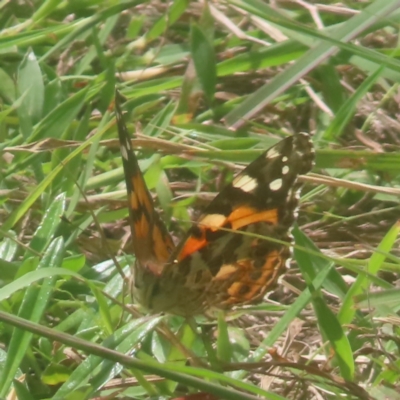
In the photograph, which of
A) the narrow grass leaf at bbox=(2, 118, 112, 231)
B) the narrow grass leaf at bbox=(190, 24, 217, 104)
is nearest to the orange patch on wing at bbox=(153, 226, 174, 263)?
the narrow grass leaf at bbox=(2, 118, 112, 231)

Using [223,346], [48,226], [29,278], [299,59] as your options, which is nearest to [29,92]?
[48,226]

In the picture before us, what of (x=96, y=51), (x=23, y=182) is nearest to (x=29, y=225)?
(x=23, y=182)

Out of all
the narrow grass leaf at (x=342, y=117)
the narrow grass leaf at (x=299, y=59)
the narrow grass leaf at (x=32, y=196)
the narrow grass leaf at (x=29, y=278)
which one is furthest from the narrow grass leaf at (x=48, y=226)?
the narrow grass leaf at (x=342, y=117)

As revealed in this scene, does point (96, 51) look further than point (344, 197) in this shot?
Yes

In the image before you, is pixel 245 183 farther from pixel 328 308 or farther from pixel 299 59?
pixel 299 59

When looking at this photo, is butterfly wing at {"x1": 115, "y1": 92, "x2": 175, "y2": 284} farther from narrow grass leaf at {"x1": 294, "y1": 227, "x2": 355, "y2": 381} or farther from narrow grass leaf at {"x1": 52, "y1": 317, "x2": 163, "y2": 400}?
narrow grass leaf at {"x1": 294, "y1": 227, "x2": 355, "y2": 381}

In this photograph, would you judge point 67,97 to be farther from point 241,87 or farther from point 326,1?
point 326,1

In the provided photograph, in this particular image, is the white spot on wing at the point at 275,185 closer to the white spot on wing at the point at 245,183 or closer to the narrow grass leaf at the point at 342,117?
the white spot on wing at the point at 245,183
